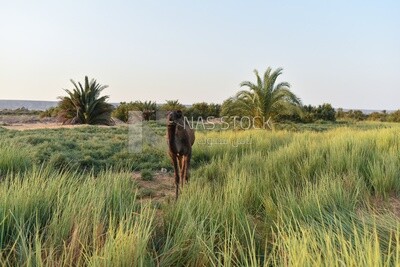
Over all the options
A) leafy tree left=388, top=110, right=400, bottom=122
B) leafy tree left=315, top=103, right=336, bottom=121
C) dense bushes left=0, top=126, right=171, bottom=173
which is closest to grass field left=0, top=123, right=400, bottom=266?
dense bushes left=0, top=126, right=171, bottom=173

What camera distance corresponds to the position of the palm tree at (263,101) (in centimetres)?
1662

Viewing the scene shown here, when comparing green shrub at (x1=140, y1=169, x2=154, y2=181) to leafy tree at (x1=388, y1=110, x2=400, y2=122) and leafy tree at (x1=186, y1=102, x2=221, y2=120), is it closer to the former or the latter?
leafy tree at (x1=186, y1=102, x2=221, y2=120)

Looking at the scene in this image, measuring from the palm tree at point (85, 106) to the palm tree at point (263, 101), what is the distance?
916cm

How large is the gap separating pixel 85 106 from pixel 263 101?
11.4 metres

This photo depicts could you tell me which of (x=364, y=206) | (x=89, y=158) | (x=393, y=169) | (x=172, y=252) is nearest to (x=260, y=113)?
(x=89, y=158)

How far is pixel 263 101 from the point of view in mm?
16812

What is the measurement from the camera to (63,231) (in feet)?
8.79

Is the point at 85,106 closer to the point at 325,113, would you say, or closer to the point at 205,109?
the point at 205,109

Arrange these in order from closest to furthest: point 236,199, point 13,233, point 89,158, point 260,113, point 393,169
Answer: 1. point 13,233
2. point 236,199
3. point 393,169
4. point 89,158
5. point 260,113

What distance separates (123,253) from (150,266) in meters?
0.27

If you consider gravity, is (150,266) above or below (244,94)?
below

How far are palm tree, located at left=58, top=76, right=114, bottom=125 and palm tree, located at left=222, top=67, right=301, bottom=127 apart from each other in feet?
30.1

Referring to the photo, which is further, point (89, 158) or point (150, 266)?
point (89, 158)

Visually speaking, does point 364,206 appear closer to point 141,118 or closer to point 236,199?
point 236,199
